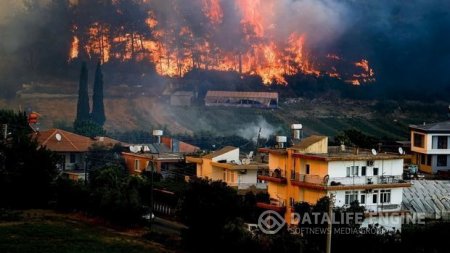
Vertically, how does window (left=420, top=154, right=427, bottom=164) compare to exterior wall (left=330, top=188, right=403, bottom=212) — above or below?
above

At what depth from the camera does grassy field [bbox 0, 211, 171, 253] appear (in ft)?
140

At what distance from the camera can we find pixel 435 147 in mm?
61438

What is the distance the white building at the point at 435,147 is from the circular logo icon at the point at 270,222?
1854 centimetres

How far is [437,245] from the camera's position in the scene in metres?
39.1

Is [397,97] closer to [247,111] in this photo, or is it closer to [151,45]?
[247,111]

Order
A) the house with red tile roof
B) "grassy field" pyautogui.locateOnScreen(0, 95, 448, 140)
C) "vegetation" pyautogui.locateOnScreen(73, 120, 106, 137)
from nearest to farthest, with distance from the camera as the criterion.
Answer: the house with red tile roof
"vegetation" pyautogui.locateOnScreen(73, 120, 106, 137)
"grassy field" pyautogui.locateOnScreen(0, 95, 448, 140)

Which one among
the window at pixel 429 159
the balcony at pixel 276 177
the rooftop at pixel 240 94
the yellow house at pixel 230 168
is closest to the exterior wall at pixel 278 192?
the balcony at pixel 276 177

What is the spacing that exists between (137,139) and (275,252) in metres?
52.6

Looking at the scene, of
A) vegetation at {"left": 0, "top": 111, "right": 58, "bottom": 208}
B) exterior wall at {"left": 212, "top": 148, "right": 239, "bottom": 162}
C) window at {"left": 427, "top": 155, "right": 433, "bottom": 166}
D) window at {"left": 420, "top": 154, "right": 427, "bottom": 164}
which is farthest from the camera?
window at {"left": 420, "top": 154, "right": 427, "bottom": 164}

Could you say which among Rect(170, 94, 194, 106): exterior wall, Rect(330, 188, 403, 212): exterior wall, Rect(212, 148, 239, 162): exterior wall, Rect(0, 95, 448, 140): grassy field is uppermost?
Rect(170, 94, 194, 106): exterior wall

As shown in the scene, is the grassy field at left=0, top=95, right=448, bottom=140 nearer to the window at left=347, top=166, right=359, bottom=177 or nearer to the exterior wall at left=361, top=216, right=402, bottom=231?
the window at left=347, top=166, right=359, bottom=177

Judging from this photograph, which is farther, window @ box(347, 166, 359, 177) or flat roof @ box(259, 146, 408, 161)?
window @ box(347, 166, 359, 177)

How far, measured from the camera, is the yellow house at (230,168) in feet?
185

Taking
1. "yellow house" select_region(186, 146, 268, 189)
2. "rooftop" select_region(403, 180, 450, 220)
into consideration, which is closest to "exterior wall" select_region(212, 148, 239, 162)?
"yellow house" select_region(186, 146, 268, 189)
